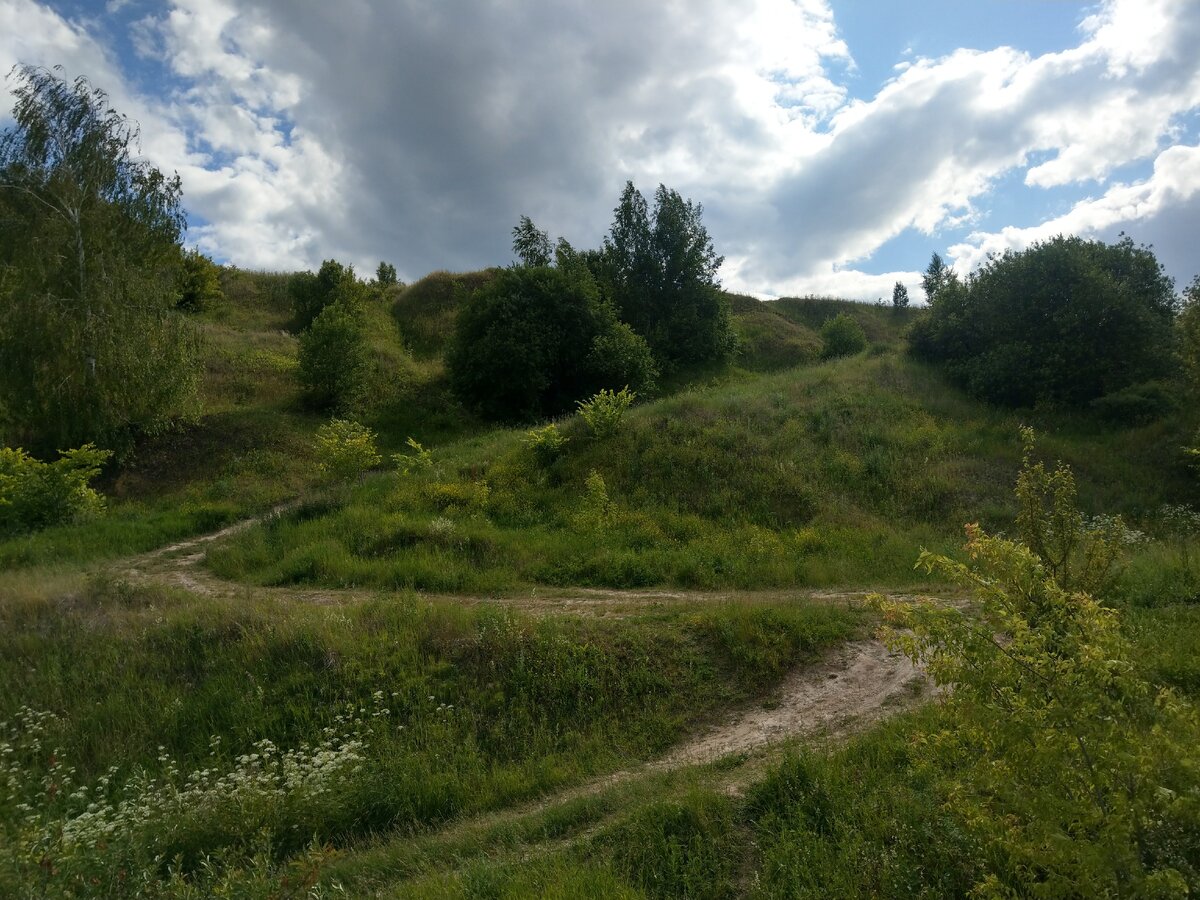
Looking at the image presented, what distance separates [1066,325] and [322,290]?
33375 mm

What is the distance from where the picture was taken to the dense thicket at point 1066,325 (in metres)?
19.3

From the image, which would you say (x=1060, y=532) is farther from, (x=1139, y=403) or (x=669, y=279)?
(x=669, y=279)

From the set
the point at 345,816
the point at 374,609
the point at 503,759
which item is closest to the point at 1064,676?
the point at 503,759

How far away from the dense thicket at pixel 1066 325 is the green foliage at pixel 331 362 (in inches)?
842

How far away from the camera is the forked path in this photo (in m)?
6.40

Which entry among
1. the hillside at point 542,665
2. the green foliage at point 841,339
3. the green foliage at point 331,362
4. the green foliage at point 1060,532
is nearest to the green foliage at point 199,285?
the green foliage at point 331,362

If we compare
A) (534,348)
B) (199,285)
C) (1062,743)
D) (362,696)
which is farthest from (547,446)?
(199,285)

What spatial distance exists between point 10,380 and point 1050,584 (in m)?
22.6

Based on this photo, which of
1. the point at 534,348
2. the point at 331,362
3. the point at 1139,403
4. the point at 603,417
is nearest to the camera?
the point at 603,417

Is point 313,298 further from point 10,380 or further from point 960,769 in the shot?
point 960,769

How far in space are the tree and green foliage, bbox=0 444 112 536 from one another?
9.68ft

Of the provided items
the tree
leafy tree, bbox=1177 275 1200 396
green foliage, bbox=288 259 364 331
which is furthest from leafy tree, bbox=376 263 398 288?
leafy tree, bbox=1177 275 1200 396

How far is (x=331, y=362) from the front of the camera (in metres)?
24.3

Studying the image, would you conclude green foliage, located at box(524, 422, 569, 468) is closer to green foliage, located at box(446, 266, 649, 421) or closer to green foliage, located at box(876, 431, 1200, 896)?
green foliage, located at box(446, 266, 649, 421)
